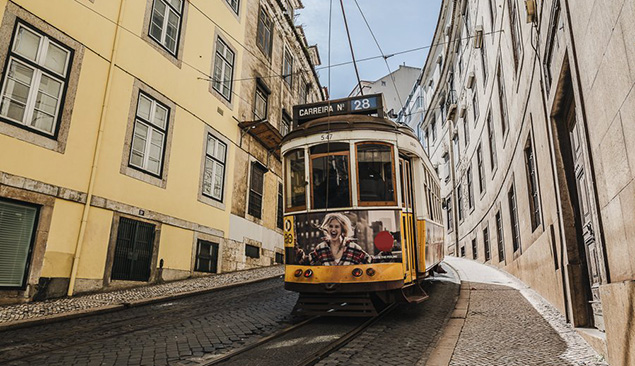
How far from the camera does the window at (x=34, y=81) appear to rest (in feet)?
22.7

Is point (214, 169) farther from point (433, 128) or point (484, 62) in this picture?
point (433, 128)

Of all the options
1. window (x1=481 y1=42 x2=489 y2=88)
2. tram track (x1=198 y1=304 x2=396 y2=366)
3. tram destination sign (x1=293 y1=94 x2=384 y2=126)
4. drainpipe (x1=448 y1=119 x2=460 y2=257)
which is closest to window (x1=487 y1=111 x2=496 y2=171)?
window (x1=481 y1=42 x2=489 y2=88)

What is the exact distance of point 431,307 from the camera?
7508 mm

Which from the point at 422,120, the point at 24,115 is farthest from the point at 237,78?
the point at 422,120

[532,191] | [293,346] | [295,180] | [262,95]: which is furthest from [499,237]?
[293,346]

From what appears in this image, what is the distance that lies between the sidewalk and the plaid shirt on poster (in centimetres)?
155

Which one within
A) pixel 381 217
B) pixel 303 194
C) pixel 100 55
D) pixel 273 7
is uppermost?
pixel 273 7

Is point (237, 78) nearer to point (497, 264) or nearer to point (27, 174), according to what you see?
point (27, 174)

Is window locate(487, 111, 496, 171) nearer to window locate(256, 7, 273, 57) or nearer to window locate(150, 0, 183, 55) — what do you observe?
window locate(256, 7, 273, 57)

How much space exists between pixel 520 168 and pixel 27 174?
1025cm

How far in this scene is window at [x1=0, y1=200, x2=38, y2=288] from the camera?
6.56 meters

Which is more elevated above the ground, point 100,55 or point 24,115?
point 100,55

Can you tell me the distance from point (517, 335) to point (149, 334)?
490 centimetres

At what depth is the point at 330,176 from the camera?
21.2ft
